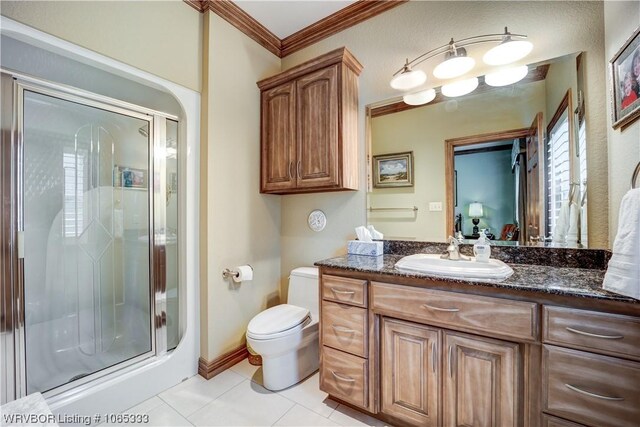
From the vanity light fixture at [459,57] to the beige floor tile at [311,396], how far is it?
7.03ft

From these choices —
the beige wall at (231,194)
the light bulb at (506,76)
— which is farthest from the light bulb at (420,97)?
the beige wall at (231,194)

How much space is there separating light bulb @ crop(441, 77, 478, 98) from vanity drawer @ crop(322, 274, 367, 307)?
1.36 m

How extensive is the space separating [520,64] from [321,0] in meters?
1.44

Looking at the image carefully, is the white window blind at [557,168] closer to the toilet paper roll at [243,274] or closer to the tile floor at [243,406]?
the tile floor at [243,406]

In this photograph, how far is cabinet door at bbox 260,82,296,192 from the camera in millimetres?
2131

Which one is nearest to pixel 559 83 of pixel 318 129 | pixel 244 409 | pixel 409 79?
pixel 409 79

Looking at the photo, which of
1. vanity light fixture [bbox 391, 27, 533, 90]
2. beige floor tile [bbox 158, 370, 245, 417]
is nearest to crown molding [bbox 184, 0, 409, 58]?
vanity light fixture [bbox 391, 27, 533, 90]

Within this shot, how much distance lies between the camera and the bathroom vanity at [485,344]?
95 cm

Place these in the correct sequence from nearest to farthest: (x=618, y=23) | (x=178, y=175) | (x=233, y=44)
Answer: (x=618, y=23) → (x=178, y=175) → (x=233, y=44)

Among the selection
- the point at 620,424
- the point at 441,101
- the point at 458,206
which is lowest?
the point at 620,424

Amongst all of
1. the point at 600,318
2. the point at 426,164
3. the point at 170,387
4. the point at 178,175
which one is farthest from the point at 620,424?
the point at 178,175

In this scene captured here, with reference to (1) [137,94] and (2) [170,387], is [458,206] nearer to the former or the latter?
(2) [170,387]

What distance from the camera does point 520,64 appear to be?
1574 millimetres

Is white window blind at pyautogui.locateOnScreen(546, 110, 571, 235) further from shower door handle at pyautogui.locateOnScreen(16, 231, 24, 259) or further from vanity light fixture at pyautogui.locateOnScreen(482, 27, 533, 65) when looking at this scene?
shower door handle at pyautogui.locateOnScreen(16, 231, 24, 259)
